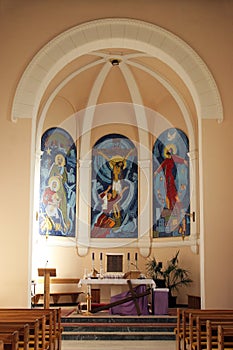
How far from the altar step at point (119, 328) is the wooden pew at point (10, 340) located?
550 cm

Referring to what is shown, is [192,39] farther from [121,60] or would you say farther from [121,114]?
[121,114]

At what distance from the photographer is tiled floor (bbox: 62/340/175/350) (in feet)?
28.3

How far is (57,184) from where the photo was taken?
15242 millimetres

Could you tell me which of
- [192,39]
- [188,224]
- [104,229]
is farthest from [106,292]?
[192,39]

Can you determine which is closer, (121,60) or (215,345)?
(215,345)

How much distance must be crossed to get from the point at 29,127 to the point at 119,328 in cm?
416

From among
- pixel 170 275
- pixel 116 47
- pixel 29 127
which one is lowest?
pixel 170 275

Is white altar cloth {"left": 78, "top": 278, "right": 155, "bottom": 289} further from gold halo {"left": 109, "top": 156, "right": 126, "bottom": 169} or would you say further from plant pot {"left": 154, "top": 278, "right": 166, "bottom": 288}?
gold halo {"left": 109, "top": 156, "right": 126, "bottom": 169}

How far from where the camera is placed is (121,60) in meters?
14.4

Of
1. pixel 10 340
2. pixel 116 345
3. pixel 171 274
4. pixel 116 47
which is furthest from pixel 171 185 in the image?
pixel 10 340

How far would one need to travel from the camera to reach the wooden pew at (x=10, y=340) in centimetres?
390

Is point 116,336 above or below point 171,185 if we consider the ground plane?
below

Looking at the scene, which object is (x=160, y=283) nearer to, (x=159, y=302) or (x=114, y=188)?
(x=159, y=302)

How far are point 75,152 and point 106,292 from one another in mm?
4315
